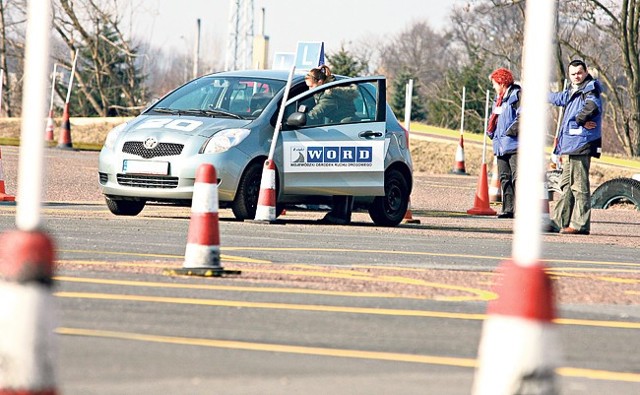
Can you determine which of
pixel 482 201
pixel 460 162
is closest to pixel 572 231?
pixel 482 201

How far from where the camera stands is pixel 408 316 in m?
7.83

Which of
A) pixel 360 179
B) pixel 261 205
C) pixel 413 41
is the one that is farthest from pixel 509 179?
pixel 413 41

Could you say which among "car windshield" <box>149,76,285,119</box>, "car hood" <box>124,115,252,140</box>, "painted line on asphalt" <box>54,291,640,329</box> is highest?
"car windshield" <box>149,76,285,119</box>

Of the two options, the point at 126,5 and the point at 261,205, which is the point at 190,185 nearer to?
the point at 261,205

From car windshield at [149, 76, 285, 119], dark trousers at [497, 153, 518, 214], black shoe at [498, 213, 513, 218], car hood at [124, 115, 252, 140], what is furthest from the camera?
black shoe at [498, 213, 513, 218]

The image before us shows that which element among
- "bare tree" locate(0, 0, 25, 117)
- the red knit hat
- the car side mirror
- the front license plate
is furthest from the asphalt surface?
"bare tree" locate(0, 0, 25, 117)

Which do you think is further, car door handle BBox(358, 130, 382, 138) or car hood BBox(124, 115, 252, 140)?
car door handle BBox(358, 130, 382, 138)

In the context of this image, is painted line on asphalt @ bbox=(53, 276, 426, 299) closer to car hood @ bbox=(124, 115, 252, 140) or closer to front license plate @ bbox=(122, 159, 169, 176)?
front license plate @ bbox=(122, 159, 169, 176)

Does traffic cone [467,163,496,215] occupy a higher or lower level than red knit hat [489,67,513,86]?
lower

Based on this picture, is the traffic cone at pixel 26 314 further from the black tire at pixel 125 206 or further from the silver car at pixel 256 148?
the black tire at pixel 125 206

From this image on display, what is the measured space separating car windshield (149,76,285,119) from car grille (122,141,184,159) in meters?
0.81

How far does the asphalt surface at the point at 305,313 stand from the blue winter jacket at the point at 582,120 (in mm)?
Answer: 2320

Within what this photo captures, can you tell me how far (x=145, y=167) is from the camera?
14867 millimetres

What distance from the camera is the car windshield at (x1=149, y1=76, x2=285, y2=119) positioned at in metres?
15.7
